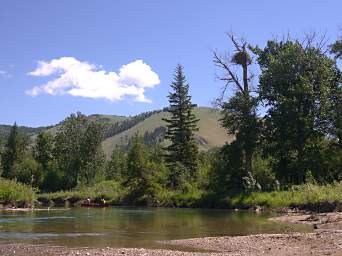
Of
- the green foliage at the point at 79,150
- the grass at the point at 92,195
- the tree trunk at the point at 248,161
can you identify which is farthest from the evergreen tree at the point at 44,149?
the tree trunk at the point at 248,161

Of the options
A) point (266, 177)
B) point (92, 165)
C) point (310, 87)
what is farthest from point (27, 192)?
point (92, 165)

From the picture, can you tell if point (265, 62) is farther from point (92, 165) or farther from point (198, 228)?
point (92, 165)

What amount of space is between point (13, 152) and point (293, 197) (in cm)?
9050

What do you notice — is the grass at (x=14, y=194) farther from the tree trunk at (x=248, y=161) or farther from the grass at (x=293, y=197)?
the tree trunk at (x=248, y=161)

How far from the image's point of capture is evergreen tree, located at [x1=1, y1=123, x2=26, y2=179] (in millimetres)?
119375

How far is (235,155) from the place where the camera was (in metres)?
62.1

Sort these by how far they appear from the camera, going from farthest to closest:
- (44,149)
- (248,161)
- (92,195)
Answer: (44,149)
(92,195)
(248,161)

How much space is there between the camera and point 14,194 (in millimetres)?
52562

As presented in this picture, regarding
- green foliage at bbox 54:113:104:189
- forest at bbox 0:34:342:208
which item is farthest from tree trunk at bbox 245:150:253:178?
green foliage at bbox 54:113:104:189

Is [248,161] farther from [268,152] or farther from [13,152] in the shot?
[13,152]

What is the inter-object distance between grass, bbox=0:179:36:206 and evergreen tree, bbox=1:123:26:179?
219ft

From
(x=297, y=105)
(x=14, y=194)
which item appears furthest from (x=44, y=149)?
(x=297, y=105)

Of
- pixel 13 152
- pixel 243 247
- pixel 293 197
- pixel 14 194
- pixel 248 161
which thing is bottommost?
pixel 243 247

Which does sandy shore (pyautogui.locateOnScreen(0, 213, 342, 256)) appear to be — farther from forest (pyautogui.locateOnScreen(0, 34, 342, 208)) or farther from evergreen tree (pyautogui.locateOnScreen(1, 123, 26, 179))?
evergreen tree (pyautogui.locateOnScreen(1, 123, 26, 179))
